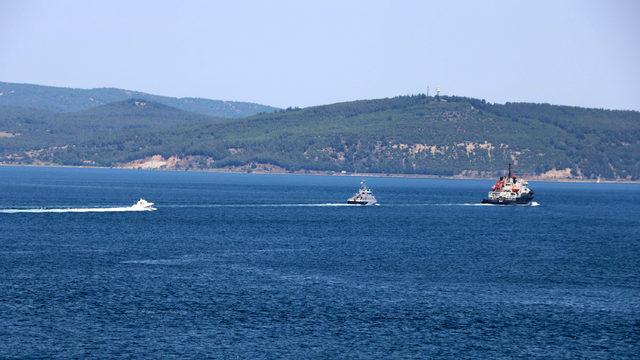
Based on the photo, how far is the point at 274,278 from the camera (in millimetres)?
128875

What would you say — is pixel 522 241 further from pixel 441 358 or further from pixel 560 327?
pixel 441 358

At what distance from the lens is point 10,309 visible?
338 feet

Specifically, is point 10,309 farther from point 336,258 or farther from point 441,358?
point 336,258

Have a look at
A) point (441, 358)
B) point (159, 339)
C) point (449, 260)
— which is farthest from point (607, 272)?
point (159, 339)

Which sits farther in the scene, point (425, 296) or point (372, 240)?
point (372, 240)

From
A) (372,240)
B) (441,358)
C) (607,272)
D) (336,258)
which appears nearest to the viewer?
(441,358)

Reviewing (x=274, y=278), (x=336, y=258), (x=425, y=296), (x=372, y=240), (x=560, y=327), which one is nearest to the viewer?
(x=560, y=327)

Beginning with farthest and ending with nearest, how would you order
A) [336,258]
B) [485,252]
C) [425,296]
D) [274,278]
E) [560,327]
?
[485,252]
[336,258]
[274,278]
[425,296]
[560,327]

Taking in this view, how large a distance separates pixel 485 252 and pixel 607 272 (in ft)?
83.7

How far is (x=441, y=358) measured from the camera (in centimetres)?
8869

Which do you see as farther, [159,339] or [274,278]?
[274,278]

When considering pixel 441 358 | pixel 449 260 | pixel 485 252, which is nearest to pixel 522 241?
pixel 485 252

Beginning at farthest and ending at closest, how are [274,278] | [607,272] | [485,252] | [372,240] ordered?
1. [372,240]
2. [485,252]
3. [607,272]
4. [274,278]

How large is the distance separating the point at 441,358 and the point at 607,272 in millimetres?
59464
